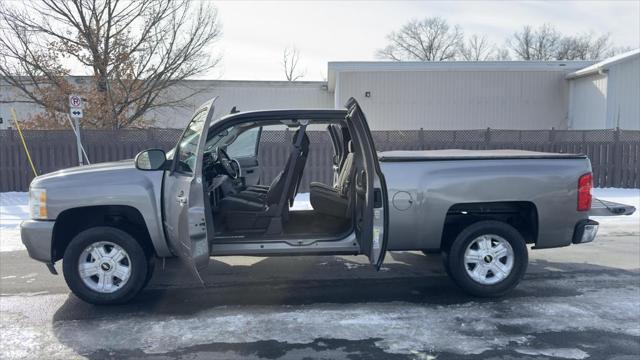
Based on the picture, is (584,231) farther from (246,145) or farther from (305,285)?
(246,145)

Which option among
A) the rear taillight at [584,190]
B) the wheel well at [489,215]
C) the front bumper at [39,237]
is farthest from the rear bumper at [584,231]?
the front bumper at [39,237]

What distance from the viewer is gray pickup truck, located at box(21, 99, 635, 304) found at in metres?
4.86

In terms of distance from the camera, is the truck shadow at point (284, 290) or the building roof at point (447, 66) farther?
the building roof at point (447, 66)

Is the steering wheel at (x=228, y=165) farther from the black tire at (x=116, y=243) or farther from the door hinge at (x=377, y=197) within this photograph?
the door hinge at (x=377, y=197)

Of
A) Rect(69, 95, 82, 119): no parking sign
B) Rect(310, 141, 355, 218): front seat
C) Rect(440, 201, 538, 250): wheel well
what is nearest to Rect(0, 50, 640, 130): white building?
Rect(69, 95, 82, 119): no parking sign

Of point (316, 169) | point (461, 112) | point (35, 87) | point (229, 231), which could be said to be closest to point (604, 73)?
→ point (461, 112)

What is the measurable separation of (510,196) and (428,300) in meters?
1.29

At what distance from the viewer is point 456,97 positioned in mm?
19609

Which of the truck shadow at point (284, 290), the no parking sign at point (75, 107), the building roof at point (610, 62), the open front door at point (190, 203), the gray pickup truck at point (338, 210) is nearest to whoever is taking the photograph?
the open front door at point (190, 203)

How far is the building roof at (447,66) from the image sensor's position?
19.0 meters

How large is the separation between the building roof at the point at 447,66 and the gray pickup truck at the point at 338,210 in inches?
555

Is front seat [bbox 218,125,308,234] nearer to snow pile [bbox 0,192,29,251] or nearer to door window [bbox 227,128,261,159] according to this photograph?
door window [bbox 227,128,261,159]

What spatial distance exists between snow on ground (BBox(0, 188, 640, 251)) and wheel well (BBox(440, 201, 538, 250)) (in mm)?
2511

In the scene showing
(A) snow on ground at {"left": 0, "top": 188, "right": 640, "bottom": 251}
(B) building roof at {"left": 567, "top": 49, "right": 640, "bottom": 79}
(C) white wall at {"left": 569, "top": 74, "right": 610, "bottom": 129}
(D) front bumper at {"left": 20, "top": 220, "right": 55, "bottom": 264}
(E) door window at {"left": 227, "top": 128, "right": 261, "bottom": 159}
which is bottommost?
(A) snow on ground at {"left": 0, "top": 188, "right": 640, "bottom": 251}
